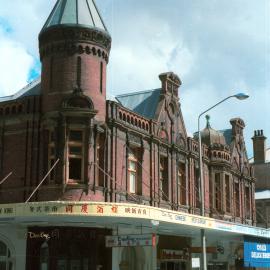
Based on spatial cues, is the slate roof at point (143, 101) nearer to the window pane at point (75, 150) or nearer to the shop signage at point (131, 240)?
the window pane at point (75, 150)

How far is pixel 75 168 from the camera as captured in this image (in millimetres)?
26484

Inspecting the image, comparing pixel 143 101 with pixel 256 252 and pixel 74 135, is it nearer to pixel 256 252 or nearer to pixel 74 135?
pixel 74 135

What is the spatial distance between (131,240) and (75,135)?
552cm

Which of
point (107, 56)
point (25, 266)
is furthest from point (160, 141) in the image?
point (25, 266)

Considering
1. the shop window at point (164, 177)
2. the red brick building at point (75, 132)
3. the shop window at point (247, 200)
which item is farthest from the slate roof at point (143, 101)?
the shop window at point (247, 200)

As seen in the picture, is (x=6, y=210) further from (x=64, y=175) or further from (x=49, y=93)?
(x=49, y=93)

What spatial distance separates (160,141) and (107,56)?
20.2 feet

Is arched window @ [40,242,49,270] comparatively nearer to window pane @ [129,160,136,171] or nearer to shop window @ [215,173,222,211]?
window pane @ [129,160,136,171]

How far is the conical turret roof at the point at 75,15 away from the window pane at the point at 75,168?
6.46 m

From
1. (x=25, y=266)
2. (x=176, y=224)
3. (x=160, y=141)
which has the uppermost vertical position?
(x=160, y=141)

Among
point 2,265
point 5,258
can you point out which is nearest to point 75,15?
point 5,258

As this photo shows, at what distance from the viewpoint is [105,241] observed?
26234 mm

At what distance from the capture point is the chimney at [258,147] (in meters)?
61.8

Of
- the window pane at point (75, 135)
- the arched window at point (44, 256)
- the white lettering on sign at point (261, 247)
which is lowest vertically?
the arched window at point (44, 256)
